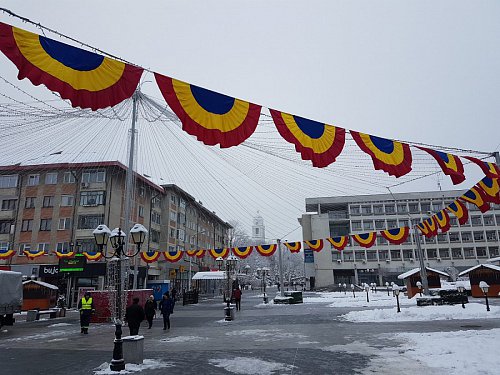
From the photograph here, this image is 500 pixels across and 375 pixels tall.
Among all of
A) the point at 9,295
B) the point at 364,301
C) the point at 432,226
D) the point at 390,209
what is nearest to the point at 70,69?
the point at 9,295

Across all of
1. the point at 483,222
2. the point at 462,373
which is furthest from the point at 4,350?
the point at 483,222

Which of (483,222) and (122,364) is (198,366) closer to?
(122,364)

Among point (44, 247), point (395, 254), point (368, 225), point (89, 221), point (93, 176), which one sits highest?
point (93, 176)

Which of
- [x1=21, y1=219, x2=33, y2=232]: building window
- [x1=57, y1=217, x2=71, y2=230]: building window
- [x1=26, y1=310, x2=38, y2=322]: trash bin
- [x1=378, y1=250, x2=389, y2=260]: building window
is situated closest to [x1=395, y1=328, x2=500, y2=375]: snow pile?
[x1=26, y1=310, x2=38, y2=322]: trash bin

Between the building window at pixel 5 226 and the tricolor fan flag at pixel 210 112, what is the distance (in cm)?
4050

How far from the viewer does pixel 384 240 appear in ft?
230

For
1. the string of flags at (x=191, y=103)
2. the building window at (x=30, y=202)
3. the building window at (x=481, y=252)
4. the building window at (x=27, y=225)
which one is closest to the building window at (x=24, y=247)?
the building window at (x=27, y=225)

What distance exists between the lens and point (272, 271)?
12675 centimetres

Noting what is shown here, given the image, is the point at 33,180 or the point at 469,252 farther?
the point at 469,252

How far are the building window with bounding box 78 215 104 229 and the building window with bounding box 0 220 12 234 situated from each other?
27.1 feet

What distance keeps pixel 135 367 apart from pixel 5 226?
3874 centimetres

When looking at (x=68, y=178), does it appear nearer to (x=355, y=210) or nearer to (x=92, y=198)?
(x=92, y=198)

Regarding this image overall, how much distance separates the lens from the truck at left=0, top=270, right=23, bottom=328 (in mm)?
20161

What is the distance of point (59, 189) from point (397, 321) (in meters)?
36.5
